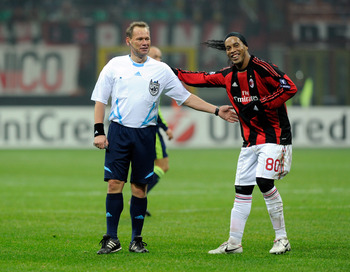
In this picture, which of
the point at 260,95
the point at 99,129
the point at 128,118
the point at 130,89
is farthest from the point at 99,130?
the point at 260,95

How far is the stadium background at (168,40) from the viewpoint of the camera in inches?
1126

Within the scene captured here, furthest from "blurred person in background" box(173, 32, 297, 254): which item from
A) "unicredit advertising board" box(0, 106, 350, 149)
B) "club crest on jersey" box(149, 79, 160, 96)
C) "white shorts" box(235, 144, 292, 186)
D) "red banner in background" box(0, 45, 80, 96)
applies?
"red banner in background" box(0, 45, 80, 96)

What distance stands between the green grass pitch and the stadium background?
1157cm

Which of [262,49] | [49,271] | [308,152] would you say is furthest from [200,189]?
[262,49]

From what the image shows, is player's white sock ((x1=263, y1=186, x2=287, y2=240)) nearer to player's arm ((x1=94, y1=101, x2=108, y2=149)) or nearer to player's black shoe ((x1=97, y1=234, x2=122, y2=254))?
player's black shoe ((x1=97, y1=234, x2=122, y2=254))

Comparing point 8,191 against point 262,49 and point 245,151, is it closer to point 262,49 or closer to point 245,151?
point 245,151

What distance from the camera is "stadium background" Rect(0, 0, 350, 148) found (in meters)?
28.6

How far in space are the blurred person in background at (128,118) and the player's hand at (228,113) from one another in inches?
24.3

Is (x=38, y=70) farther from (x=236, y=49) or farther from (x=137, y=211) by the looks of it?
(x=236, y=49)

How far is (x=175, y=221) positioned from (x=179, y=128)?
542 inches

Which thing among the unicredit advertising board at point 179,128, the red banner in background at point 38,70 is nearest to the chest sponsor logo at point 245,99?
the unicredit advertising board at point 179,128

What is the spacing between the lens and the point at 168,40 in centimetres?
2975

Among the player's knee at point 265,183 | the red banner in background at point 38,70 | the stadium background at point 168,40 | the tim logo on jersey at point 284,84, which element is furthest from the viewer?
the red banner in background at point 38,70

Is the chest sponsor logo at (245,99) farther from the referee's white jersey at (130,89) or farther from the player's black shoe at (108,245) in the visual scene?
the player's black shoe at (108,245)
